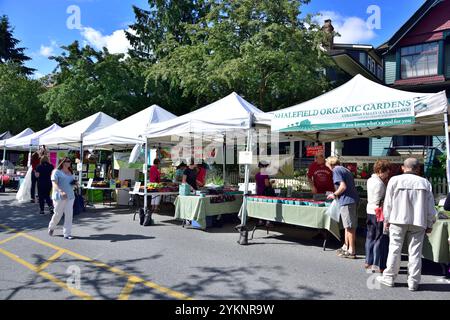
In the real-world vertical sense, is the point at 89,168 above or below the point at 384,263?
above

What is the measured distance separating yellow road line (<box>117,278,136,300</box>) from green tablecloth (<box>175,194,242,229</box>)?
3.43 m

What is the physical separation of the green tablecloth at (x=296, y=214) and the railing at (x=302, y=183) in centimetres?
421

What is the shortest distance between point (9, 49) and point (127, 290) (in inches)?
1678

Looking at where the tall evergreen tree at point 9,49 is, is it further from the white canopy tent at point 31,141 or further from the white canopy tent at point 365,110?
the white canopy tent at point 365,110

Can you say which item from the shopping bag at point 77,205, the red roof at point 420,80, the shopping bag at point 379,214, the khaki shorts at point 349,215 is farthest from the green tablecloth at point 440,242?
the red roof at point 420,80

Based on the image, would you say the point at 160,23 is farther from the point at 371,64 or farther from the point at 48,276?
the point at 48,276

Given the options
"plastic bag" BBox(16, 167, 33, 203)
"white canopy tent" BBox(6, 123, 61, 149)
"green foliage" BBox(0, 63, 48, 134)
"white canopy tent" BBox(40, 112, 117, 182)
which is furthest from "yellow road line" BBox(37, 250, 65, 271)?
"green foliage" BBox(0, 63, 48, 134)

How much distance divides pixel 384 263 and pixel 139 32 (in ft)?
74.3

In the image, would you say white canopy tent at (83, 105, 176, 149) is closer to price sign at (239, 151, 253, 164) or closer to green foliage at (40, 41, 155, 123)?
price sign at (239, 151, 253, 164)

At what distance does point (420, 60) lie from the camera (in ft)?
67.3

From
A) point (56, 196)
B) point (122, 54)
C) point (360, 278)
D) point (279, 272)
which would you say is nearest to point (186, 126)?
point (56, 196)

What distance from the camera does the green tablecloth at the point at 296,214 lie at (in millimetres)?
6316
